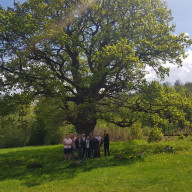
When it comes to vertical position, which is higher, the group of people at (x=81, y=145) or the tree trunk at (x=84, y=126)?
the tree trunk at (x=84, y=126)

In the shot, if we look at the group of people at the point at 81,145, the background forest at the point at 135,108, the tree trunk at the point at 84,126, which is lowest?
the group of people at the point at 81,145

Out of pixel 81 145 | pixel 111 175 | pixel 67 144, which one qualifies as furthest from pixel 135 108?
pixel 111 175

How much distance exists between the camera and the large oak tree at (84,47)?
1486 centimetres

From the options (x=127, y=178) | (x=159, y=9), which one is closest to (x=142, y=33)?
(x=159, y=9)

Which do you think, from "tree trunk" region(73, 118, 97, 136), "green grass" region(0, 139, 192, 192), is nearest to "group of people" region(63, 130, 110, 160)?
"green grass" region(0, 139, 192, 192)

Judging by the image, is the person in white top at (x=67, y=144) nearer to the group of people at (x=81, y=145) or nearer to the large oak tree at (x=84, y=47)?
the group of people at (x=81, y=145)

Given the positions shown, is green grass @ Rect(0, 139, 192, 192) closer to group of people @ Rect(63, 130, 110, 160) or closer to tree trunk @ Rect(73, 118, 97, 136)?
group of people @ Rect(63, 130, 110, 160)

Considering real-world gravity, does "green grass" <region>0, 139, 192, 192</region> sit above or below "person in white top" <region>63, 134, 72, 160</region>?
below

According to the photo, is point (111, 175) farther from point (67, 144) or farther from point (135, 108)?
point (135, 108)

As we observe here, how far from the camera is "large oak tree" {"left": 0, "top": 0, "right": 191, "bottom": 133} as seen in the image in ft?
48.8

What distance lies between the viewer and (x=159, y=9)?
61.2ft

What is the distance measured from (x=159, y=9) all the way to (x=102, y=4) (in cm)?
487

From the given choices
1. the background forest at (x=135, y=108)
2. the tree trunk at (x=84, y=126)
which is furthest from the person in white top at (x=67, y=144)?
the tree trunk at (x=84, y=126)

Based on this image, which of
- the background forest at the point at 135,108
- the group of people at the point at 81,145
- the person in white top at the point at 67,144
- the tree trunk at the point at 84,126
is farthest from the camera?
the tree trunk at the point at 84,126
